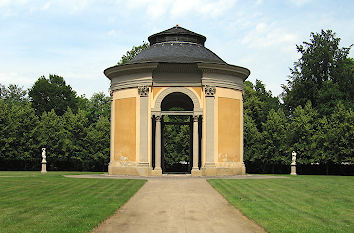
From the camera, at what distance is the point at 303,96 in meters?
61.2

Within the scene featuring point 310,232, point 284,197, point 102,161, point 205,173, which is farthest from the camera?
point 102,161

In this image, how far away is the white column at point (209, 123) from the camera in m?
37.1

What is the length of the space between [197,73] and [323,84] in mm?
26886

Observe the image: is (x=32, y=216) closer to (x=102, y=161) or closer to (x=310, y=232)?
(x=310, y=232)

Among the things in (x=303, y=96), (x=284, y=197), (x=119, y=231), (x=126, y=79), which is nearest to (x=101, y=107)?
(x=303, y=96)

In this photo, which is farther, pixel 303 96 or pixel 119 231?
pixel 303 96

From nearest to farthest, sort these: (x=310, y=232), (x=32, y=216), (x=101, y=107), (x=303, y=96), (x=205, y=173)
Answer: (x=310, y=232), (x=32, y=216), (x=205, y=173), (x=303, y=96), (x=101, y=107)

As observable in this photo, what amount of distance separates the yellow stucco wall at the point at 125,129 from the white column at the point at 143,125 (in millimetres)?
759

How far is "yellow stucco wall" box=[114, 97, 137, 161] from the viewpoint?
37.8 meters

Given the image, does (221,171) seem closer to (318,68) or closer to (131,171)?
(131,171)

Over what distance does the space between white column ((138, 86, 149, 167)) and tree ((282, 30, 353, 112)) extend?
96.8 ft

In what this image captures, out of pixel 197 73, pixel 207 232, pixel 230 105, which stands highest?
pixel 197 73

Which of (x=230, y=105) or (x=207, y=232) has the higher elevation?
(x=230, y=105)

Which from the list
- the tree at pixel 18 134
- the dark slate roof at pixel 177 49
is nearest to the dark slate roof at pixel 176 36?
the dark slate roof at pixel 177 49
